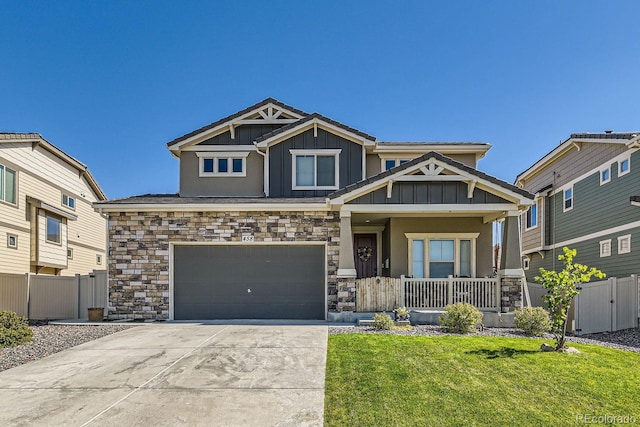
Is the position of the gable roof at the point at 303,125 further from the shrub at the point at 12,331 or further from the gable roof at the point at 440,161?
the shrub at the point at 12,331

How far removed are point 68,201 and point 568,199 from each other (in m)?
23.4

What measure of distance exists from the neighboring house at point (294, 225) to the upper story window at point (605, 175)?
4.57 m

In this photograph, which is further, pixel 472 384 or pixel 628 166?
pixel 628 166

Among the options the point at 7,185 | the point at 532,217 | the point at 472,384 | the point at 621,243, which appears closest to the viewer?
the point at 472,384

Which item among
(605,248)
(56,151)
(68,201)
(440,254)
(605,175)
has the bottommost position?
(440,254)

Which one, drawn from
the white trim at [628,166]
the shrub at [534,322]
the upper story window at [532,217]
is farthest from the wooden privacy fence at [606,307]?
the upper story window at [532,217]


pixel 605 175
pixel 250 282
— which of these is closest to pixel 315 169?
pixel 250 282

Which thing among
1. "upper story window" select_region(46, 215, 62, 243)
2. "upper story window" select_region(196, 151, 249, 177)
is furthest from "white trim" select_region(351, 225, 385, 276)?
"upper story window" select_region(46, 215, 62, 243)

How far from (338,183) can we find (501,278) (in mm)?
6122

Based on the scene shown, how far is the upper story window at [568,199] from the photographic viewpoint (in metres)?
18.6

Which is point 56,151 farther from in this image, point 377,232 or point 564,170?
point 564,170

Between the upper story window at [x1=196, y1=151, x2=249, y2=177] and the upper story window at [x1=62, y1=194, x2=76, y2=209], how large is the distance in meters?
9.60

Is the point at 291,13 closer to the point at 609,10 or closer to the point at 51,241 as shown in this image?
the point at 609,10

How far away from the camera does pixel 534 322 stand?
10.3m
